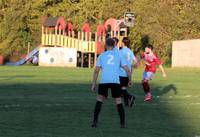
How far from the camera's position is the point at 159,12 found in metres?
61.0

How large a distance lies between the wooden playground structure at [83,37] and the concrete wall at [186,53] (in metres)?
4.92

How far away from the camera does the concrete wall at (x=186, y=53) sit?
2094 inches

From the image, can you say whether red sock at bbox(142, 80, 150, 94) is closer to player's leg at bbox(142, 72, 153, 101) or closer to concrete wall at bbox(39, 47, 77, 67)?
player's leg at bbox(142, 72, 153, 101)

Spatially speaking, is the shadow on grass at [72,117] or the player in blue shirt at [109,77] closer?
the shadow on grass at [72,117]

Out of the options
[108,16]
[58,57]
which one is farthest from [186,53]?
[108,16]

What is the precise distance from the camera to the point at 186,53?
2130 inches

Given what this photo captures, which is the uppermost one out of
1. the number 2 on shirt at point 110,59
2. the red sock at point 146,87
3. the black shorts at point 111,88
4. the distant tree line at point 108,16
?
the distant tree line at point 108,16

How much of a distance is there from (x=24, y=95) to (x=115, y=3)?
43327 mm

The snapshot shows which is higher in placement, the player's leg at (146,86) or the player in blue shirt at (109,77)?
the player in blue shirt at (109,77)

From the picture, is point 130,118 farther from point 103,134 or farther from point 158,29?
point 158,29

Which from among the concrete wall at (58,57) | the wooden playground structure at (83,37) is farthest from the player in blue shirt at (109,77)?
the wooden playground structure at (83,37)

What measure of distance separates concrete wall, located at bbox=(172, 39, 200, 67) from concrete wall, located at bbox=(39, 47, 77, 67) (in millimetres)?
8444

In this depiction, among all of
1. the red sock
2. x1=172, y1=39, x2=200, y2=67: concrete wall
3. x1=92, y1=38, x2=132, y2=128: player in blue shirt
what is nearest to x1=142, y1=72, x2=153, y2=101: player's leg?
the red sock

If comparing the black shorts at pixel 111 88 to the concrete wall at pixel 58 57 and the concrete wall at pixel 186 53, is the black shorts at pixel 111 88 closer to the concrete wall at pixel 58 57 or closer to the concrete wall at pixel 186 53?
the concrete wall at pixel 186 53
